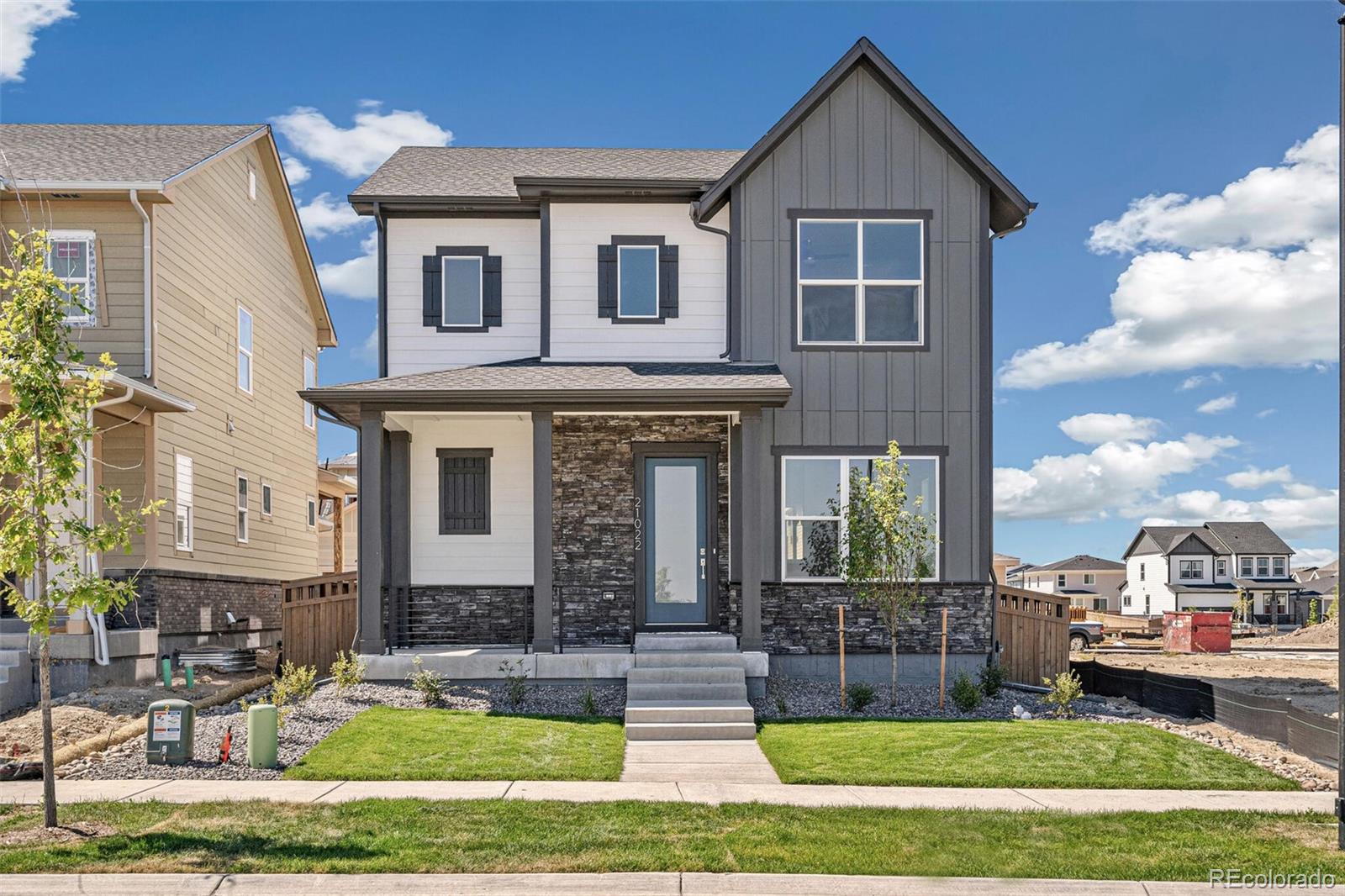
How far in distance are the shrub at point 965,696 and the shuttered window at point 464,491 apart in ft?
23.1

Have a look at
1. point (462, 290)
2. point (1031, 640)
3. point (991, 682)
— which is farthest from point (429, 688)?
point (1031, 640)

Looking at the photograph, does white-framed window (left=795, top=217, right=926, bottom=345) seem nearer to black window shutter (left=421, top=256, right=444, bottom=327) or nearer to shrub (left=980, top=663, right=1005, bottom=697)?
shrub (left=980, top=663, right=1005, bottom=697)

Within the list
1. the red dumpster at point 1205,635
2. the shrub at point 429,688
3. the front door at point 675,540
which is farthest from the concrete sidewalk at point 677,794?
the red dumpster at point 1205,635

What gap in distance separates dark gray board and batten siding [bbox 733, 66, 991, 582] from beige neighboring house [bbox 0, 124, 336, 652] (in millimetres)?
8673

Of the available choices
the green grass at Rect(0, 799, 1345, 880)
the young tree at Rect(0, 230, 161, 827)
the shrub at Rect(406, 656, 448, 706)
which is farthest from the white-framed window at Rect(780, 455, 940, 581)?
the young tree at Rect(0, 230, 161, 827)

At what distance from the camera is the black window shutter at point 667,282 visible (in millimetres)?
16438

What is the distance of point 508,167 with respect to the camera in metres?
18.3

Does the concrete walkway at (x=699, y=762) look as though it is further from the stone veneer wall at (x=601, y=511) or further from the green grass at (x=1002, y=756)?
the stone veneer wall at (x=601, y=511)

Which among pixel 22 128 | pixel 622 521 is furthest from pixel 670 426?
pixel 22 128

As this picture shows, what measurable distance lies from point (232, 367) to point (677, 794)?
14.0 metres

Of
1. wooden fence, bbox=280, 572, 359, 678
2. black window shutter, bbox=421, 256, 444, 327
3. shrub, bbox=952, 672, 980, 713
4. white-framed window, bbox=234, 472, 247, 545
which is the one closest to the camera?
shrub, bbox=952, 672, 980, 713

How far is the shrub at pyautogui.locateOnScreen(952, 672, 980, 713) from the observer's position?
13352 mm

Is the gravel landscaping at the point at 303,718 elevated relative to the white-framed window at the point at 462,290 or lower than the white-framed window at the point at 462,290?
lower

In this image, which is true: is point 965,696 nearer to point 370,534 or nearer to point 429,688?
point 429,688
